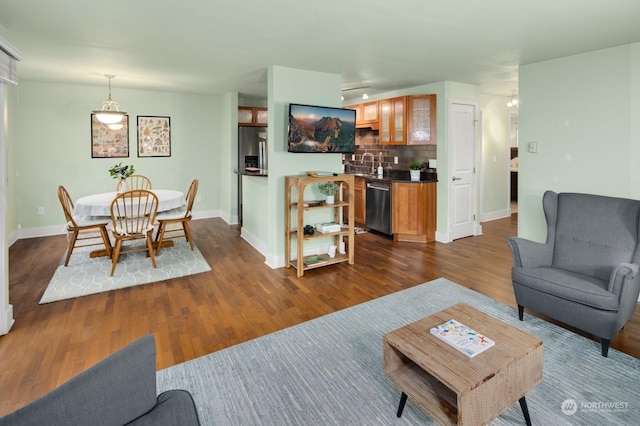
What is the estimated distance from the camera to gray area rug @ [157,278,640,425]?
1902mm

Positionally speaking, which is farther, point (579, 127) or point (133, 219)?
point (133, 219)

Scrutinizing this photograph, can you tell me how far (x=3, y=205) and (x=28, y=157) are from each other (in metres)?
3.63

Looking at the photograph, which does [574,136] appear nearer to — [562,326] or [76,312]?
[562,326]

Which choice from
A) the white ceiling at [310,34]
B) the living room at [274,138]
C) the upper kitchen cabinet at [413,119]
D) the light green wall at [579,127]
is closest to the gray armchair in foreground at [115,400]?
the living room at [274,138]

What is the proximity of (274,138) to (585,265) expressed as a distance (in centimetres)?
331

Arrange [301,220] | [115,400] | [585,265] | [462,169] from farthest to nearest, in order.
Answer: [462,169]
[301,220]
[585,265]
[115,400]

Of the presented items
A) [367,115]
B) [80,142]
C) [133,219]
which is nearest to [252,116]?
[367,115]

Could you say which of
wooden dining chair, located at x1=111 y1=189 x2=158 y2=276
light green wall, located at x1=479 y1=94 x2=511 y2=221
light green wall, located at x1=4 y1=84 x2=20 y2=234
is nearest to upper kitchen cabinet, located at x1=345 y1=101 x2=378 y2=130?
light green wall, located at x1=479 y1=94 x2=511 y2=221

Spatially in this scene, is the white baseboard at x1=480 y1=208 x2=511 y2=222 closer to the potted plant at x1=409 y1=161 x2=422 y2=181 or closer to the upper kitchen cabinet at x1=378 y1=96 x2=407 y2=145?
the potted plant at x1=409 y1=161 x2=422 y2=181

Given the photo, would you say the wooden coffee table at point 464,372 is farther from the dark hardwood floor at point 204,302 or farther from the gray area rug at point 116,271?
the gray area rug at point 116,271

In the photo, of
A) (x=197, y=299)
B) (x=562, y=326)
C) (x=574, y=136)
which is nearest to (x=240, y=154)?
(x=197, y=299)

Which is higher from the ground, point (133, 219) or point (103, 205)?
point (103, 205)

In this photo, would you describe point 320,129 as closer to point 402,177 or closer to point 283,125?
point 283,125

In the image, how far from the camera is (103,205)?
419cm
